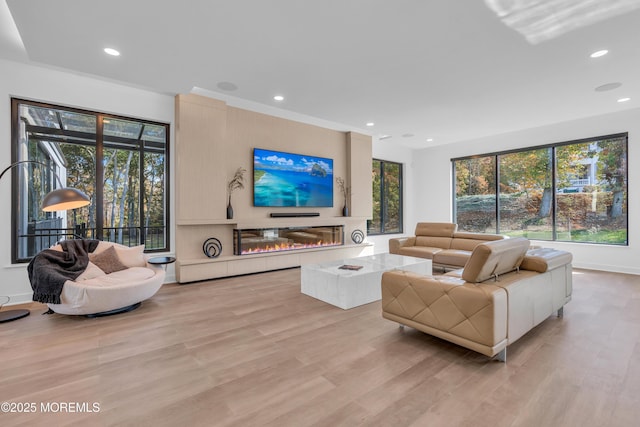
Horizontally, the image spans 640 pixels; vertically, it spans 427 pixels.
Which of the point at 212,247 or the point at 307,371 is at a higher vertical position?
the point at 212,247

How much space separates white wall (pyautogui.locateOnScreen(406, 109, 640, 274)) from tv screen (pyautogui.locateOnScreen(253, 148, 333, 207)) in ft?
11.6

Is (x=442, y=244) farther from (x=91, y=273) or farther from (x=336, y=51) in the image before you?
(x=91, y=273)

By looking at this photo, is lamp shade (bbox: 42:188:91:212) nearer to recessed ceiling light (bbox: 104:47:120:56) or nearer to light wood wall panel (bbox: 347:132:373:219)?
recessed ceiling light (bbox: 104:47:120:56)

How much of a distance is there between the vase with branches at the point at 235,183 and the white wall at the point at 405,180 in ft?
13.3

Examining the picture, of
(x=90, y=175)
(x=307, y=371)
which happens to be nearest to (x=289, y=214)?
A: (x=90, y=175)

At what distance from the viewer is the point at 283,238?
19.2ft

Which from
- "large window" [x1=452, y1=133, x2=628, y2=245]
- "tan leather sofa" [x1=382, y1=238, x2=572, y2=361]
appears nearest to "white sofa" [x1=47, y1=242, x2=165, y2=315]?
"tan leather sofa" [x1=382, y1=238, x2=572, y2=361]

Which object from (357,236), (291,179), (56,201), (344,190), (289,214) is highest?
(291,179)

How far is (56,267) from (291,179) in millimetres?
3798

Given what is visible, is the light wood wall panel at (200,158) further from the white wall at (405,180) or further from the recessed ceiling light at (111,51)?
the white wall at (405,180)

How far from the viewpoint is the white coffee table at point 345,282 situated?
11.3 feet

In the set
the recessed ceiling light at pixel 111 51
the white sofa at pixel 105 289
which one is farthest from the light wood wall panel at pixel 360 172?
the recessed ceiling light at pixel 111 51

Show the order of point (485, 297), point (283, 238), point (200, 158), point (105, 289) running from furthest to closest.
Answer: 1. point (283, 238)
2. point (200, 158)
3. point (105, 289)
4. point (485, 297)

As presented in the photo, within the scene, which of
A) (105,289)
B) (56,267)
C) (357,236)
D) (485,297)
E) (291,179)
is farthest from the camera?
(357,236)
